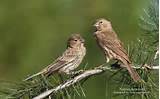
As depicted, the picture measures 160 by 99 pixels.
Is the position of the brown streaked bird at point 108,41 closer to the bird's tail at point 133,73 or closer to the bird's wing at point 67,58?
the bird's wing at point 67,58

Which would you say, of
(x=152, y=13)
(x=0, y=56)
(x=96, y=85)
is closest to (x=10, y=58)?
(x=0, y=56)

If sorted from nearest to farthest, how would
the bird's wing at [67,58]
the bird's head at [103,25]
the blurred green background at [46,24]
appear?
the bird's wing at [67,58]
the bird's head at [103,25]
the blurred green background at [46,24]

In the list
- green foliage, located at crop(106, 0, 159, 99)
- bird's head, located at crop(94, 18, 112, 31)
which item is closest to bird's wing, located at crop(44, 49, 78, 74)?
bird's head, located at crop(94, 18, 112, 31)

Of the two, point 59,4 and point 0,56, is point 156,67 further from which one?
point 59,4

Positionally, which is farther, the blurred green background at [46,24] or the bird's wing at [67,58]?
the blurred green background at [46,24]

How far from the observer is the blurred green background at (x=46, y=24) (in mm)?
14863

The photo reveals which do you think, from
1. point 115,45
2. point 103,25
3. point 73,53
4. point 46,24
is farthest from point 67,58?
point 46,24

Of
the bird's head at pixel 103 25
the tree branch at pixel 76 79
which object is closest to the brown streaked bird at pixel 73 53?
the bird's head at pixel 103 25

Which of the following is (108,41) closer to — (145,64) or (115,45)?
(115,45)

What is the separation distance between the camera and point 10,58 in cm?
1535

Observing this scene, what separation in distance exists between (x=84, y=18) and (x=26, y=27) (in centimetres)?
105

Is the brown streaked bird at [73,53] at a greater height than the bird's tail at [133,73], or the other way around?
the brown streaked bird at [73,53]

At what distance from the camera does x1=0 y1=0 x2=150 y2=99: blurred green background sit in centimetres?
1486

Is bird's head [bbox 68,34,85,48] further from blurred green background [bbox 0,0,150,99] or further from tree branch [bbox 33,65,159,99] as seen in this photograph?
blurred green background [bbox 0,0,150,99]
